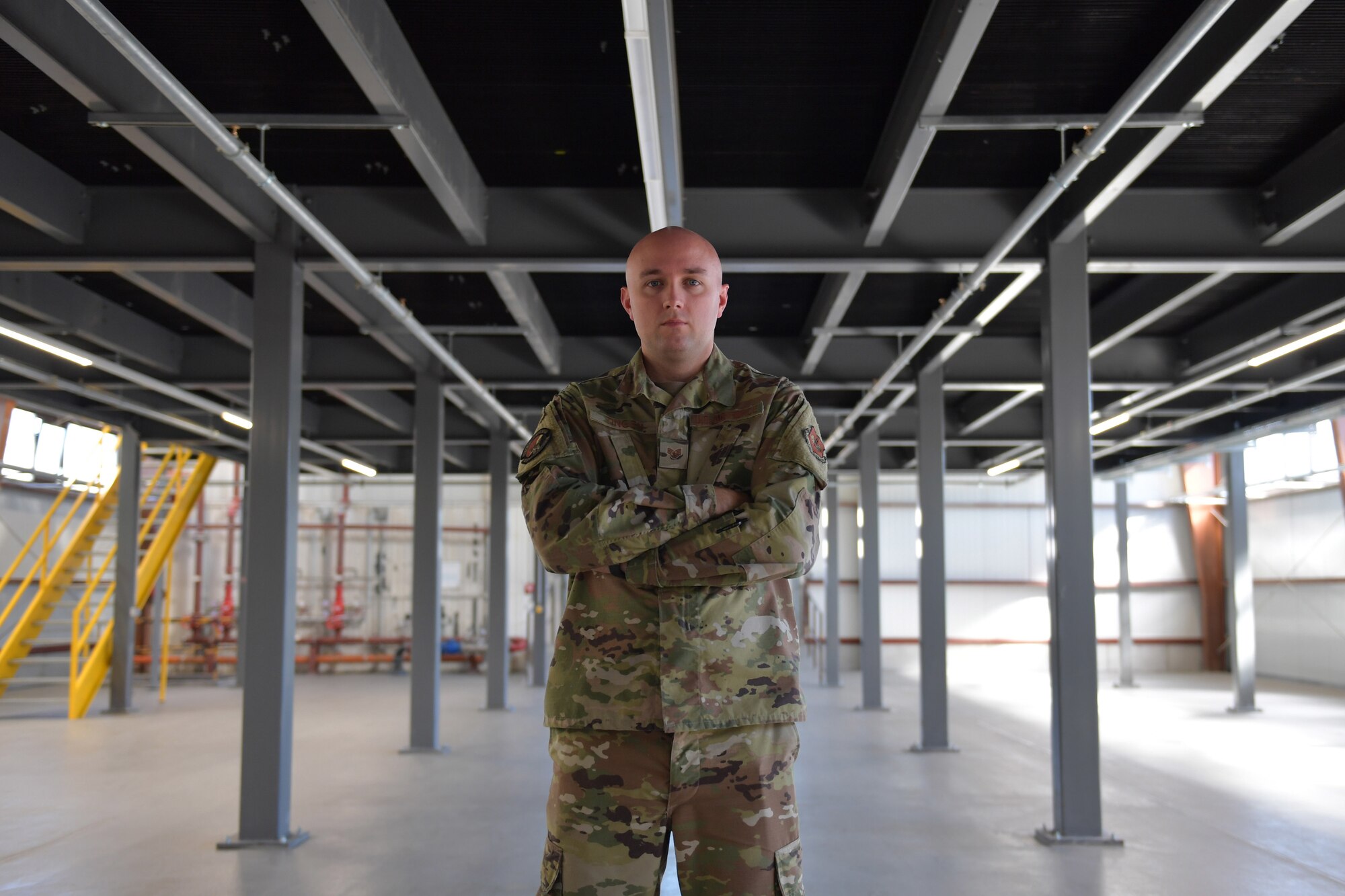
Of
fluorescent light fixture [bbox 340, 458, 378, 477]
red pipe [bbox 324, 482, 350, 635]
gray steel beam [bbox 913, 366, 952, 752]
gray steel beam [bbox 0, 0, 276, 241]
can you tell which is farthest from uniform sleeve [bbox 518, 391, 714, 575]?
red pipe [bbox 324, 482, 350, 635]

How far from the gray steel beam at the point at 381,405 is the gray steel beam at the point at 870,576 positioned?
25.0 feet

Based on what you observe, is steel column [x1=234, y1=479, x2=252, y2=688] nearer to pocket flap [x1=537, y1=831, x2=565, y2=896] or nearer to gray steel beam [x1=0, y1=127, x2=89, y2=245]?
gray steel beam [x1=0, y1=127, x2=89, y2=245]

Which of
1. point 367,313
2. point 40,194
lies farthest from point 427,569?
point 40,194

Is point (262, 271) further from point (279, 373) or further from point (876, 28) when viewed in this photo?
point (876, 28)

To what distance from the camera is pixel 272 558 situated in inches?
329

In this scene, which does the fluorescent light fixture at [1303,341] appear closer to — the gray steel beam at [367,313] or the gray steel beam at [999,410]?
the gray steel beam at [999,410]

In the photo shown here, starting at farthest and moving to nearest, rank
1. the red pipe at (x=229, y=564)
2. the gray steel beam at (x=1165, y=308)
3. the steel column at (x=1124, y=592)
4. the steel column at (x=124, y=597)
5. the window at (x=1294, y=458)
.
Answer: the red pipe at (x=229, y=564) → the steel column at (x=1124, y=592) → the window at (x=1294, y=458) → the steel column at (x=124, y=597) → the gray steel beam at (x=1165, y=308)

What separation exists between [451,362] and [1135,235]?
6699mm

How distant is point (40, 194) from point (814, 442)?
7.58m

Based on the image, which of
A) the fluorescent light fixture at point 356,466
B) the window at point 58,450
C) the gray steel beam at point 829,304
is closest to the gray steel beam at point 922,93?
the gray steel beam at point 829,304

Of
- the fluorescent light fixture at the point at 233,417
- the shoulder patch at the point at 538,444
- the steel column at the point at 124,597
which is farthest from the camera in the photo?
the steel column at the point at 124,597

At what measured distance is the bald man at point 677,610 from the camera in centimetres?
220

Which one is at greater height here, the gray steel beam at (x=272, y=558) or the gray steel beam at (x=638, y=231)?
the gray steel beam at (x=638, y=231)

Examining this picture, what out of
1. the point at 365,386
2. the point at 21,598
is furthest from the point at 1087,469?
the point at 21,598
